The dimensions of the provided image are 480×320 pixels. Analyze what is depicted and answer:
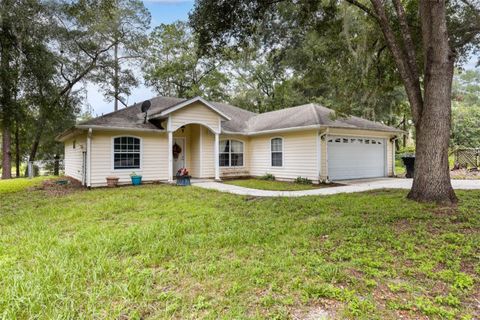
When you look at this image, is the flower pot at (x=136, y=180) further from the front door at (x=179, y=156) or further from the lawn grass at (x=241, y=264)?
the lawn grass at (x=241, y=264)

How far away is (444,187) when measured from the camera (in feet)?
22.0

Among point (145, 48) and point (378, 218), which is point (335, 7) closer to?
point (378, 218)

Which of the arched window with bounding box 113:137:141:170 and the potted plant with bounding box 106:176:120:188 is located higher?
the arched window with bounding box 113:137:141:170

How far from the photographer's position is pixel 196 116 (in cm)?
1276

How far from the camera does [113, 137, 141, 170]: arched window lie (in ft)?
38.0

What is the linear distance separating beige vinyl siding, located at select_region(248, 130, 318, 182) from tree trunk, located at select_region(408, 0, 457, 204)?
5.39m

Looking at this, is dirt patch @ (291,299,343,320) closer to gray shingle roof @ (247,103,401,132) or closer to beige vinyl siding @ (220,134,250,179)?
gray shingle roof @ (247,103,401,132)

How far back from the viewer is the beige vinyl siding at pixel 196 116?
40.3 ft

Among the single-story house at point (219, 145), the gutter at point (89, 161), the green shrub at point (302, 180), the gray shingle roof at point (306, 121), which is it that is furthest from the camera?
the green shrub at point (302, 180)

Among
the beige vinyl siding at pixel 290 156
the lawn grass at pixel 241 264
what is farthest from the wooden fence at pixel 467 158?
the lawn grass at pixel 241 264

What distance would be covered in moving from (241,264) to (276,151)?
10769mm

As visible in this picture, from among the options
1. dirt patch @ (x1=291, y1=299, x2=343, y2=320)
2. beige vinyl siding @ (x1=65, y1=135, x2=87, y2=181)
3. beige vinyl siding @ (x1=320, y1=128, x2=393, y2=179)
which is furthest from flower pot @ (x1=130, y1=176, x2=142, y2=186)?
dirt patch @ (x1=291, y1=299, x2=343, y2=320)

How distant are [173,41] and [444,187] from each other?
2380 cm

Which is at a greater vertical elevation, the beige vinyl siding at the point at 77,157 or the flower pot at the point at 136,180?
the beige vinyl siding at the point at 77,157
